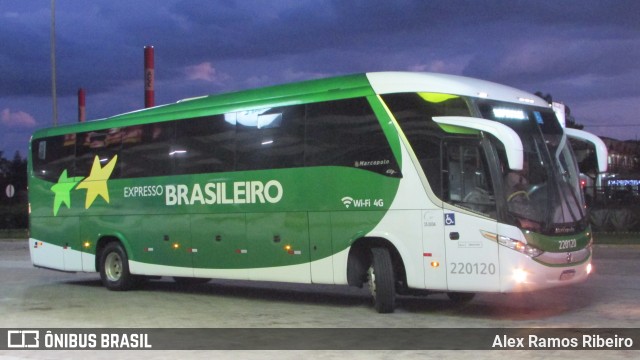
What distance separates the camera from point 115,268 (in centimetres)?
1688

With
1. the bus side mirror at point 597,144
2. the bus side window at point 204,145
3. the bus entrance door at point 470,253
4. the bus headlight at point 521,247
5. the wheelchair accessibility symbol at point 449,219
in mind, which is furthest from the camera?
the bus side window at point 204,145

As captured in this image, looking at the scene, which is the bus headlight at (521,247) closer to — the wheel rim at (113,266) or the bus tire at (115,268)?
the bus tire at (115,268)

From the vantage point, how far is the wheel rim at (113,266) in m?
16.7

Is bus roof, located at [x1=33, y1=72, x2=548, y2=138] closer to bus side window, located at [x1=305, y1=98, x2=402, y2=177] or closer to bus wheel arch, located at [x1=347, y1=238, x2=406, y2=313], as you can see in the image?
bus side window, located at [x1=305, y1=98, x2=402, y2=177]

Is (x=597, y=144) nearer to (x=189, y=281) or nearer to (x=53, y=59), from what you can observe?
(x=189, y=281)

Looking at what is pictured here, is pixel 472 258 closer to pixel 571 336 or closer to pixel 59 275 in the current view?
pixel 571 336

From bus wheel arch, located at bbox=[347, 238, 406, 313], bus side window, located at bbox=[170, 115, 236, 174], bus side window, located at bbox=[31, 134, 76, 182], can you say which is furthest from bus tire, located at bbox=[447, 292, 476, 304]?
bus side window, located at bbox=[31, 134, 76, 182]

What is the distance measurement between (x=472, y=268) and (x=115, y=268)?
28.2 feet

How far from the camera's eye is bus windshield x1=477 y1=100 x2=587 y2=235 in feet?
36.2

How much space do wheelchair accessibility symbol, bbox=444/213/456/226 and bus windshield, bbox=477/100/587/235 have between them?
761 mm

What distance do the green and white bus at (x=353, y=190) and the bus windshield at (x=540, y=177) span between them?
0.07 feet

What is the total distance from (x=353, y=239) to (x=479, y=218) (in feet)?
7.10

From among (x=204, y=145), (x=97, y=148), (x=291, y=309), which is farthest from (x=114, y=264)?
(x=291, y=309)

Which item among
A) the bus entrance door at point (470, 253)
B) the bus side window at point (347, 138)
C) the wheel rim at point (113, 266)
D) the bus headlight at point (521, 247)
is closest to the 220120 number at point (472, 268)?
the bus entrance door at point (470, 253)
